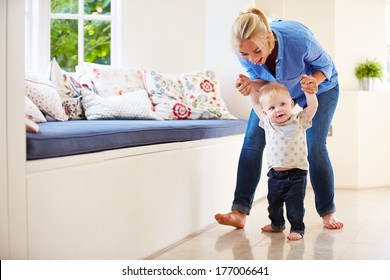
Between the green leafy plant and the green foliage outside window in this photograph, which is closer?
the green foliage outside window

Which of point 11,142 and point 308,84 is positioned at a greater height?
point 308,84

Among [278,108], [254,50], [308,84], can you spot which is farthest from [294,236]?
[254,50]

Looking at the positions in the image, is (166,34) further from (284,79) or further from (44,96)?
(284,79)

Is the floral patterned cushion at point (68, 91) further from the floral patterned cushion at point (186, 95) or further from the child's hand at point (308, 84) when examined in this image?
the child's hand at point (308, 84)

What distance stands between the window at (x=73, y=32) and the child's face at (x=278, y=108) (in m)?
1.60

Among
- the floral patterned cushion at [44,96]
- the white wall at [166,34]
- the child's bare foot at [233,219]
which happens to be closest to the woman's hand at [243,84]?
the child's bare foot at [233,219]

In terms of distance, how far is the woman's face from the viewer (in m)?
2.58

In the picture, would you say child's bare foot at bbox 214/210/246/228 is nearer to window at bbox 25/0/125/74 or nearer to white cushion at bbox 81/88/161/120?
white cushion at bbox 81/88/161/120

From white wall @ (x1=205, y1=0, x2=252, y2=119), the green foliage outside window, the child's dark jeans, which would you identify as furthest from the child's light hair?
the green foliage outside window

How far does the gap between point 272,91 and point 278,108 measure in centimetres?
8

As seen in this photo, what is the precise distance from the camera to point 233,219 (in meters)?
3.10

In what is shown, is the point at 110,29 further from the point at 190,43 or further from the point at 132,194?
the point at 132,194

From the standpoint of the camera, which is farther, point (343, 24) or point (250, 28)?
point (343, 24)

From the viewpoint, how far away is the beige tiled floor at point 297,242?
2.58 m
